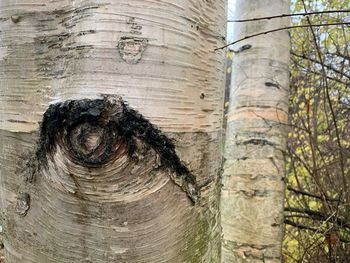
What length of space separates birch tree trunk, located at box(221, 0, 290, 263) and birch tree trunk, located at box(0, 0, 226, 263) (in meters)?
→ 1.11

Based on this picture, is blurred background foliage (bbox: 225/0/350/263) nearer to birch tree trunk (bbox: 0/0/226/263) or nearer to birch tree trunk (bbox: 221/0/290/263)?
birch tree trunk (bbox: 221/0/290/263)

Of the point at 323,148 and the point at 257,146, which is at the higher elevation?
the point at 257,146

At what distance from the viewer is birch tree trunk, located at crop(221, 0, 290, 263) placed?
5.44ft

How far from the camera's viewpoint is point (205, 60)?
24.2 inches

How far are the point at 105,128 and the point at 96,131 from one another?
0.04 feet

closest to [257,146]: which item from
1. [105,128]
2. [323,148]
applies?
[105,128]

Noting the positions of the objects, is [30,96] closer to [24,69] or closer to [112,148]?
[24,69]

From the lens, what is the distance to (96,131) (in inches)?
19.4

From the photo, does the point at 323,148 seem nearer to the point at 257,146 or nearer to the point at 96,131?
the point at 257,146

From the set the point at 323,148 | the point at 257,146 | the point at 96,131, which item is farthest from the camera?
the point at 323,148

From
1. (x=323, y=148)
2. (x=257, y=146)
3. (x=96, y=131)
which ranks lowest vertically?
(x=323, y=148)

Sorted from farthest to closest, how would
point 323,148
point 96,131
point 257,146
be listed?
point 323,148
point 257,146
point 96,131

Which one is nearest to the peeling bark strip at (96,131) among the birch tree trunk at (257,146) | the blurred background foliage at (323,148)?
the birch tree trunk at (257,146)

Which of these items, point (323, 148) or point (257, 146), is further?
point (323, 148)
